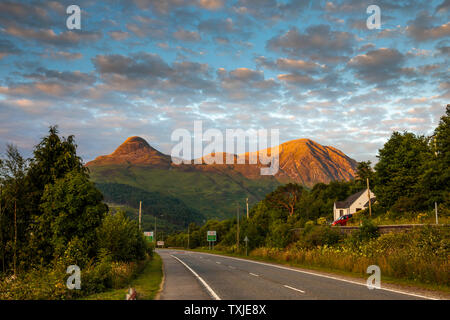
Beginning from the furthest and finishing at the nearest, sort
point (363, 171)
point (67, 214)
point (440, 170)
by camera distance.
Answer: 1. point (363, 171)
2. point (440, 170)
3. point (67, 214)

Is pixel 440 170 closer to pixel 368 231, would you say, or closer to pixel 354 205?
pixel 368 231

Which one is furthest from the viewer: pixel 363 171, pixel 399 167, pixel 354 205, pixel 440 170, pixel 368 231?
pixel 363 171

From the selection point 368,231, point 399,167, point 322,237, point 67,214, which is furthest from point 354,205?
point 67,214

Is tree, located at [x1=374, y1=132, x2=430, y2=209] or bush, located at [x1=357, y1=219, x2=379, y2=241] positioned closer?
bush, located at [x1=357, y1=219, x2=379, y2=241]

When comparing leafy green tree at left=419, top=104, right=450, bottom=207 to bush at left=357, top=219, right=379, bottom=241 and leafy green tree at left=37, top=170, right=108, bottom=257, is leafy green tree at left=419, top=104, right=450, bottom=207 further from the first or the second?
leafy green tree at left=37, top=170, right=108, bottom=257

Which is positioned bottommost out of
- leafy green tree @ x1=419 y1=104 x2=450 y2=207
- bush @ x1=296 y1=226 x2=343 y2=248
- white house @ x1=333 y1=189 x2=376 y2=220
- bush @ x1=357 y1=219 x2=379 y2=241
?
bush @ x1=296 y1=226 x2=343 y2=248

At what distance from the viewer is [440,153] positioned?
47.5m

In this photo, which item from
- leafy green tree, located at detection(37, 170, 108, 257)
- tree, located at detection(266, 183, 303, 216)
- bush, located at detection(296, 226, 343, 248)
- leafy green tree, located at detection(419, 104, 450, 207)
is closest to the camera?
leafy green tree, located at detection(37, 170, 108, 257)

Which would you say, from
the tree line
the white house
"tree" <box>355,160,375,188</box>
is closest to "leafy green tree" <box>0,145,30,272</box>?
the tree line

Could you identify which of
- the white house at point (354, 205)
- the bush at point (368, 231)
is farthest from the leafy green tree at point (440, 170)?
the white house at point (354, 205)

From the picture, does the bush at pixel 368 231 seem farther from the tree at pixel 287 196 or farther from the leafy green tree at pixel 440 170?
the tree at pixel 287 196

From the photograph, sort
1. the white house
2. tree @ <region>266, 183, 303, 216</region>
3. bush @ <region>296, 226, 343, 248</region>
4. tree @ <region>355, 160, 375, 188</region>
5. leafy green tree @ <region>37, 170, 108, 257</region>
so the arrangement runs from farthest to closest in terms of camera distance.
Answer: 1. tree @ <region>355, 160, 375, 188</region>
2. tree @ <region>266, 183, 303, 216</region>
3. the white house
4. bush @ <region>296, 226, 343, 248</region>
5. leafy green tree @ <region>37, 170, 108, 257</region>
